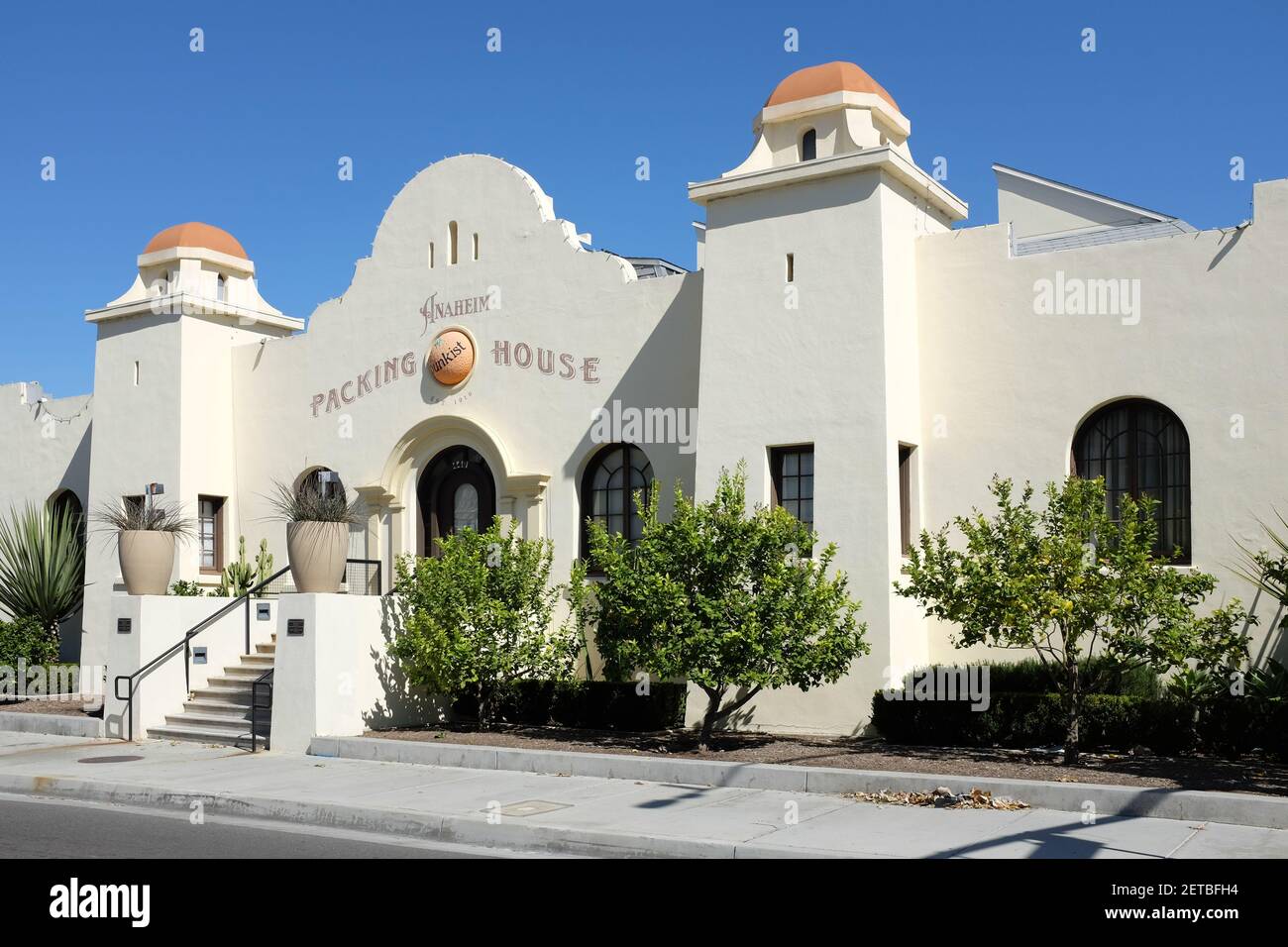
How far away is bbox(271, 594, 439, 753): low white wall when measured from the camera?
1617 centimetres

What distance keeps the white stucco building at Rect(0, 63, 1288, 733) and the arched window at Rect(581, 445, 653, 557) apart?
0.15ft

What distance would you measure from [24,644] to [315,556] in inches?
337

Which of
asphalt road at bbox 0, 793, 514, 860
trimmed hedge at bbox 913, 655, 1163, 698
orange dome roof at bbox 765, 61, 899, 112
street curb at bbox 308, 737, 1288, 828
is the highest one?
orange dome roof at bbox 765, 61, 899, 112

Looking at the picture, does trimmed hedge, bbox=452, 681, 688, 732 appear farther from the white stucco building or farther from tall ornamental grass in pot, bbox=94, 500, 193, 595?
tall ornamental grass in pot, bbox=94, 500, 193, 595

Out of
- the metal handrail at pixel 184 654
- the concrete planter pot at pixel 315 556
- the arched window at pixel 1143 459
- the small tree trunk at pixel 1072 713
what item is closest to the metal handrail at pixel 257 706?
the concrete planter pot at pixel 315 556

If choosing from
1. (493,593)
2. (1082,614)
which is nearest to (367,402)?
(493,593)

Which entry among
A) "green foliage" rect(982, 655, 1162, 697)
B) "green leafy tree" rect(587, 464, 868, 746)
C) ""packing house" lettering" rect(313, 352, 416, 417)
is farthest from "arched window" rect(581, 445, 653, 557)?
"green foliage" rect(982, 655, 1162, 697)

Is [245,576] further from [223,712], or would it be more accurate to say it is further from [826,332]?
[826,332]

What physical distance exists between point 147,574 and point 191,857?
32.1 feet

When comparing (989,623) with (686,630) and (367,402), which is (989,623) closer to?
(686,630)

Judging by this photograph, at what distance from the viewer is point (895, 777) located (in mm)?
11898

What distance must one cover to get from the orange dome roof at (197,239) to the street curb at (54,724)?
8.81m

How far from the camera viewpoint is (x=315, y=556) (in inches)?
655

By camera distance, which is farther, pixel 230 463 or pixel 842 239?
pixel 230 463
